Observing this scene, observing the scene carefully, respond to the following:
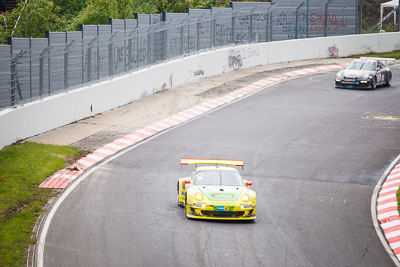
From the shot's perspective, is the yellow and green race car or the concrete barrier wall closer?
the yellow and green race car

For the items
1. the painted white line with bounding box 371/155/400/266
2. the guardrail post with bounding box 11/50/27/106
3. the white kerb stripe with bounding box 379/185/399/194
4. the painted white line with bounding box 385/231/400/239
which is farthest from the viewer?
the guardrail post with bounding box 11/50/27/106

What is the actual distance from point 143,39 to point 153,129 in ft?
21.7

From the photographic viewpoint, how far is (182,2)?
141 ft

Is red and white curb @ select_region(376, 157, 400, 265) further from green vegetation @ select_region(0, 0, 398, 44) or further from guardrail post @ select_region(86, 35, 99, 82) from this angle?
green vegetation @ select_region(0, 0, 398, 44)

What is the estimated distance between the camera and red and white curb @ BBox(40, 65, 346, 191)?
18861 millimetres

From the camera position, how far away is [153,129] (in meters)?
24.7

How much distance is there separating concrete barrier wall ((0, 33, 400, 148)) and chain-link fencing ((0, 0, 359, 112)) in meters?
0.38

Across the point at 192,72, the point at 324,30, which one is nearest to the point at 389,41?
the point at 324,30

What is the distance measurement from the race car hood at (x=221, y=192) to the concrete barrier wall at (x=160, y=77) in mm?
8490

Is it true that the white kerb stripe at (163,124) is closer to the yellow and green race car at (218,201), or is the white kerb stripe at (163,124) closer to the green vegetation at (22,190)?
the green vegetation at (22,190)

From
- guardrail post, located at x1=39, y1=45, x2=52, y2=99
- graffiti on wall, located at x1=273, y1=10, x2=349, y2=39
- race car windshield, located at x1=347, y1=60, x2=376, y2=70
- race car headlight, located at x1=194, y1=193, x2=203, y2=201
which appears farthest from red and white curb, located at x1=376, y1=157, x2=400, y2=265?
graffiti on wall, located at x1=273, y1=10, x2=349, y2=39

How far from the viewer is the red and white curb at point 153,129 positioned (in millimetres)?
18861

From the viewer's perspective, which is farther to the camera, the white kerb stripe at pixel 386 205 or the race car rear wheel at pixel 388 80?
the race car rear wheel at pixel 388 80

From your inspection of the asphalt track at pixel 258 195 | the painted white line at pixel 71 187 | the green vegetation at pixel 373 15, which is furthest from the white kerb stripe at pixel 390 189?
the green vegetation at pixel 373 15
